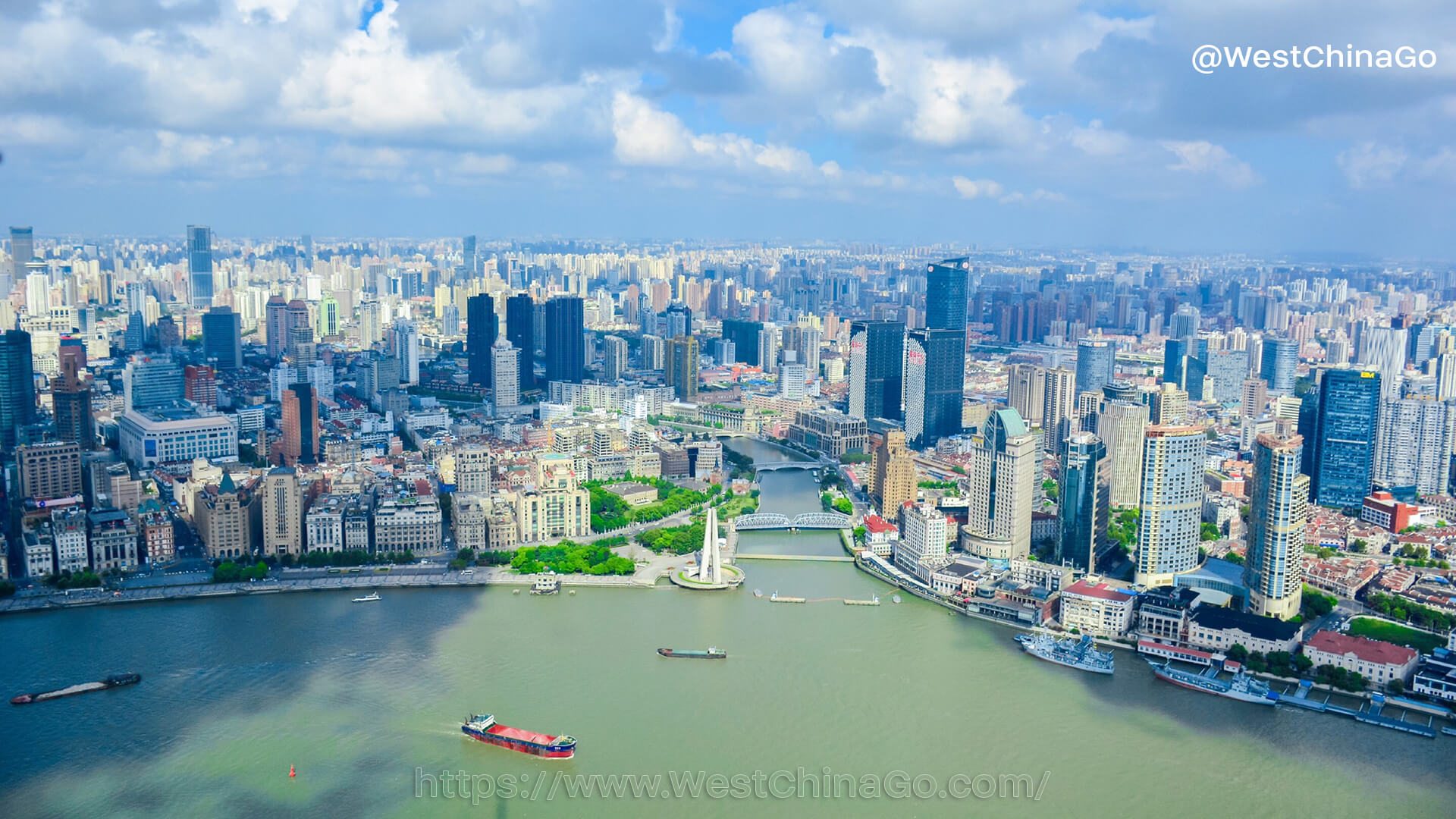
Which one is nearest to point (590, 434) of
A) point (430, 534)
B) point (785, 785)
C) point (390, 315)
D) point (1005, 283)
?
point (430, 534)

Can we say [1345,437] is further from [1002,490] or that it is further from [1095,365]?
[1095,365]

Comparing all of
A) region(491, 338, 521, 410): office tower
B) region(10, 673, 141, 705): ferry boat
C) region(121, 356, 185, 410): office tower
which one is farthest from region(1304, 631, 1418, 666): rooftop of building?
region(121, 356, 185, 410): office tower

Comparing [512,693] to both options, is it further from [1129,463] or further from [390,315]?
[390,315]

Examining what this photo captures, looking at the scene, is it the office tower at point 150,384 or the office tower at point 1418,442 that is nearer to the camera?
the office tower at point 1418,442

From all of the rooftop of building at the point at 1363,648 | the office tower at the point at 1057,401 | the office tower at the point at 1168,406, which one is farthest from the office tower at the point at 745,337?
the rooftop of building at the point at 1363,648

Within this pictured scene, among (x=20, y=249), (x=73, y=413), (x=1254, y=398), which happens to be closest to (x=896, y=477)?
(x=1254, y=398)

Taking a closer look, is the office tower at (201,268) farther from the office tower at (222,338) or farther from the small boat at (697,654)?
the small boat at (697,654)
